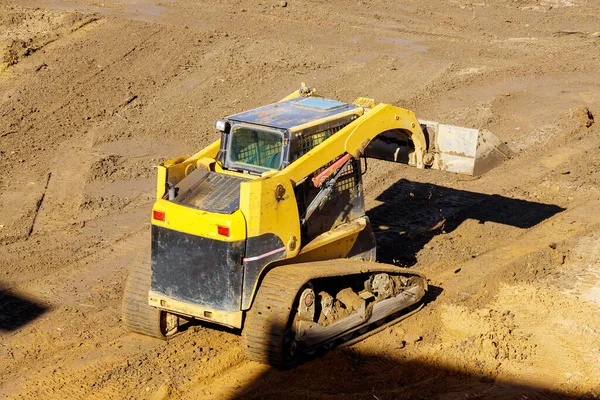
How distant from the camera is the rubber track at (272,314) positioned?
30.5ft

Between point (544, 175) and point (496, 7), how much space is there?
11980 mm

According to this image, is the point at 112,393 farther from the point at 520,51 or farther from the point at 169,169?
the point at 520,51

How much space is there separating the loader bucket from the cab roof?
1105mm

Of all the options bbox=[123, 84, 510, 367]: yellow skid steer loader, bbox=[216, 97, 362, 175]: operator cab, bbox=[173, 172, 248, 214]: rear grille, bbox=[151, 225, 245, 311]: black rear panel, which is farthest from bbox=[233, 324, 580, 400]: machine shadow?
bbox=[216, 97, 362, 175]: operator cab

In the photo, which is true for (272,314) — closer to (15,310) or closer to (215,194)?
(215,194)

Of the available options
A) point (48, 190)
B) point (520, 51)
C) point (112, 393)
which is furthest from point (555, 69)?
point (112, 393)

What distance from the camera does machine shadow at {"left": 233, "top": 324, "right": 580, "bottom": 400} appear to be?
9250 mm

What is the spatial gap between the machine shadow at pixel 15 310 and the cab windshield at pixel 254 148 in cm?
303

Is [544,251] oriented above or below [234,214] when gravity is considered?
below

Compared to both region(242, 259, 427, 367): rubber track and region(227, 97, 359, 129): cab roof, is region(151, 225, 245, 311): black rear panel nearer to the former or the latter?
region(242, 259, 427, 367): rubber track

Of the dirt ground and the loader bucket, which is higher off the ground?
the loader bucket

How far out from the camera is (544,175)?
15695mm

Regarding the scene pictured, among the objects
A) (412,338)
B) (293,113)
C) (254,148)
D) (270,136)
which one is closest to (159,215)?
(254,148)

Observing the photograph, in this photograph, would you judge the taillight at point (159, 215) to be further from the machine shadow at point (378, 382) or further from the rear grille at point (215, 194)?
the machine shadow at point (378, 382)
